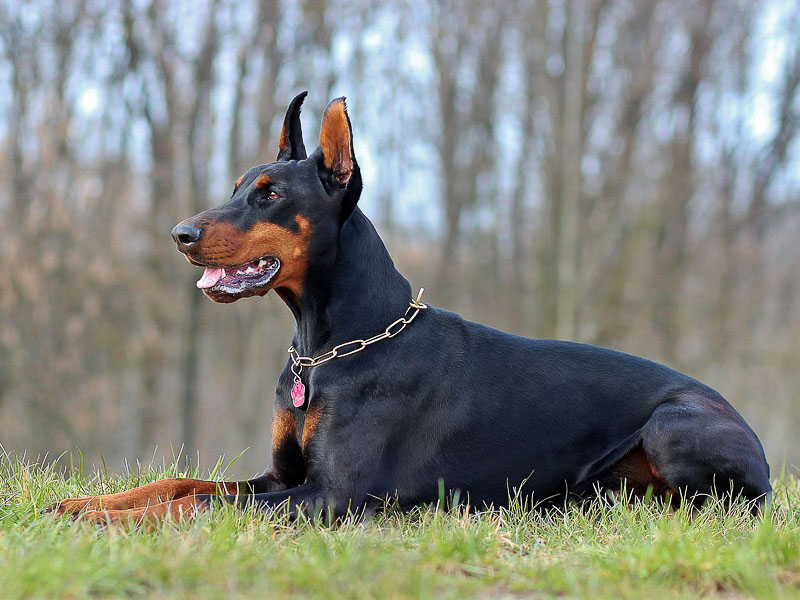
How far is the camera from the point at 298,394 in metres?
3.88

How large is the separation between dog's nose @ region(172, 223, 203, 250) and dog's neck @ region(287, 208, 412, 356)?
0.54m

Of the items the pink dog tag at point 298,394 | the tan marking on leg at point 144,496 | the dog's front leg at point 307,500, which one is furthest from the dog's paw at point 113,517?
the pink dog tag at point 298,394

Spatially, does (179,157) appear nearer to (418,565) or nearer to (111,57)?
(111,57)

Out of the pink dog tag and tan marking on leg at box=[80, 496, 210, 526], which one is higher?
the pink dog tag

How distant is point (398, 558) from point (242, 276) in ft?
5.30

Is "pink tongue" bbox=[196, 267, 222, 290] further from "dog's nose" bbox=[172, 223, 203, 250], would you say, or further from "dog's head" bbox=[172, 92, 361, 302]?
"dog's nose" bbox=[172, 223, 203, 250]

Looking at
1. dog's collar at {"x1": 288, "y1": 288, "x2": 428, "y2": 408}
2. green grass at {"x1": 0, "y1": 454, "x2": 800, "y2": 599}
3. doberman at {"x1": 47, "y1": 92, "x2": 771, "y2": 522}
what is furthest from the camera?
dog's collar at {"x1": 288, "y1": 288, "x2": 428, "y2": 408}

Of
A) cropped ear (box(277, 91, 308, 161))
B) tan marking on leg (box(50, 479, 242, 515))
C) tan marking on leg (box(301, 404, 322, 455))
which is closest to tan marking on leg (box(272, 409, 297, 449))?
tan marking on leg (box(301, 404, 322, 455))

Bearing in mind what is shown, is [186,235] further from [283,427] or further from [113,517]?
[113,517]

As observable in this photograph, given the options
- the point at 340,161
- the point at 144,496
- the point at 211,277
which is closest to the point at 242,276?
the point at 211,277

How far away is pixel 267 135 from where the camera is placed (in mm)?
15234

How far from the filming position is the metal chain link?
3869 mm

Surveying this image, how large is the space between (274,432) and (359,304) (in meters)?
0.71

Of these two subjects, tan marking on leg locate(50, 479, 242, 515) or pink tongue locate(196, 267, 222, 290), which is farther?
pink tongue locate(196, 267, 222, 290)
